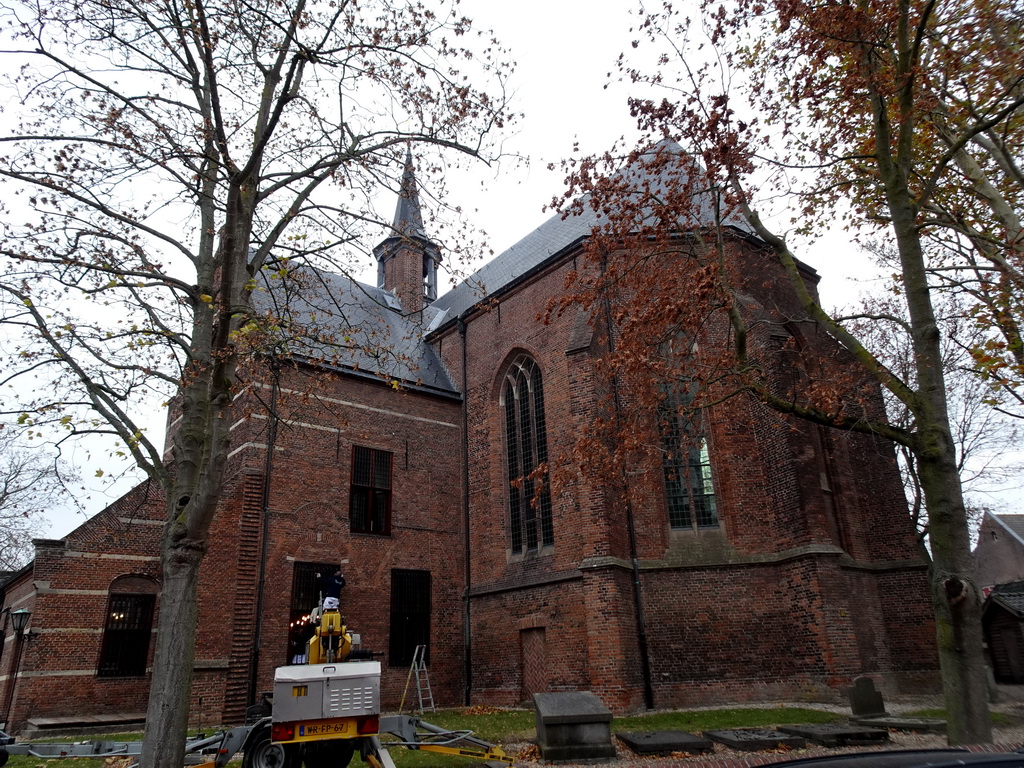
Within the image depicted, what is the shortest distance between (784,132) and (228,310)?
26.3 feet

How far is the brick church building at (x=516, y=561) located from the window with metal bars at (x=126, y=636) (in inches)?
1.6

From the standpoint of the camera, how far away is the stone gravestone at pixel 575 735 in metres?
8.70

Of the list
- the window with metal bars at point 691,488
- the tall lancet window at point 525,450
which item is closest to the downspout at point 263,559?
the tall lancet window at point 525,450

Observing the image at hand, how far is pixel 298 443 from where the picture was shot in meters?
16.5

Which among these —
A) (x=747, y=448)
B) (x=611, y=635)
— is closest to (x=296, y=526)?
(x=611, y=635)

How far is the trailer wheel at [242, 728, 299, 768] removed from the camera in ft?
23.6

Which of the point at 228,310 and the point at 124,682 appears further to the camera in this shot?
the point at 124,682

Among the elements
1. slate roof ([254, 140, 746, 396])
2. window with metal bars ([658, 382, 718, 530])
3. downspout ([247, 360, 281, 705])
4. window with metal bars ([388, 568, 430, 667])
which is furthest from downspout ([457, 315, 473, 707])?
window with metal bars ([658, 382, 718, 530])

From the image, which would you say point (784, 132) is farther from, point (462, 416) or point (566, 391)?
point (462, 416)

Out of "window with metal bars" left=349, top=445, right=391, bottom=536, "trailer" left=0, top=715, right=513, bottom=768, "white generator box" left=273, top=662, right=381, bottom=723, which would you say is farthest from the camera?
"window with metal bars" left=349, top=445, right=391, bottom=536

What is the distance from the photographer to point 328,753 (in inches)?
284

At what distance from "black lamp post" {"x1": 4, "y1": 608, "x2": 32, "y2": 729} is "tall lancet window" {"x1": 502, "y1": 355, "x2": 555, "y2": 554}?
10309 mm

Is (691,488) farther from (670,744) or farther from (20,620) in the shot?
(20,620)

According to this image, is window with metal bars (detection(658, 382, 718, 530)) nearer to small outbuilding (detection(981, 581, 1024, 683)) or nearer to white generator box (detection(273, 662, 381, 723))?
white generator box (detection(273, 662, 381, 723))
